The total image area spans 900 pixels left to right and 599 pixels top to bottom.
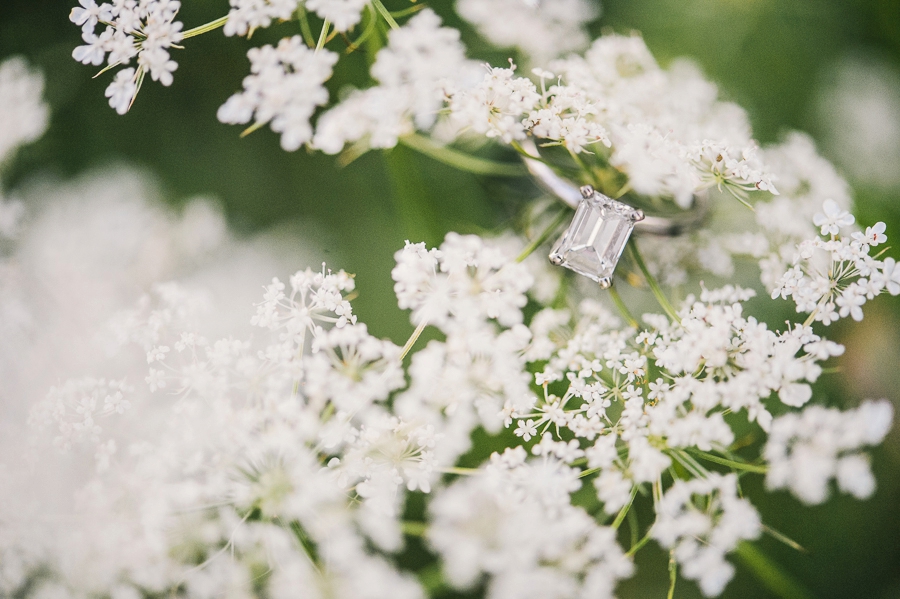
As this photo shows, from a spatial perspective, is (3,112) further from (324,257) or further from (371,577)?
(371,577)

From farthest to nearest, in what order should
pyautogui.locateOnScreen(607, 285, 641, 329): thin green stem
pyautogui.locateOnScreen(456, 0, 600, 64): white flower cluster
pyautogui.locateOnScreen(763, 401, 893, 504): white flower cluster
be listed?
pyautogui.locateOnScreen(456, 0, 600, 64): white flower cluster, pyautogui.locateOnScreen(607, 285, 641, 329): thin green stem, pyautogui.locateOnScreen(763, 401, 893, 504): white flower cluster

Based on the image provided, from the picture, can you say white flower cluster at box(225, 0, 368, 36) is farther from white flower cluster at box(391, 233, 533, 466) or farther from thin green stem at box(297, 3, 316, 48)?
white flower cluster at box(391, 233, 533, 466)

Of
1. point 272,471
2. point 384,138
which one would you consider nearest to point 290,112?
point 384,138

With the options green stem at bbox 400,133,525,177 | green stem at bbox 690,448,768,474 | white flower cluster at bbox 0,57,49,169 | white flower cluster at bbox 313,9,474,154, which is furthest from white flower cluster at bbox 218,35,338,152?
green stem at bbox 690,448,768,474

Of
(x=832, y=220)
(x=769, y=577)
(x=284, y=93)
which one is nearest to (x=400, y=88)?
(x=284, y=93)

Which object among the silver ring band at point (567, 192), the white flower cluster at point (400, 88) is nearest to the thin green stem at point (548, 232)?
the silver ring band at point (567, 192)

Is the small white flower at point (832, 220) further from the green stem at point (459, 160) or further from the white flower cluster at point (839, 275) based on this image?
the green stem at point (459, 160)
